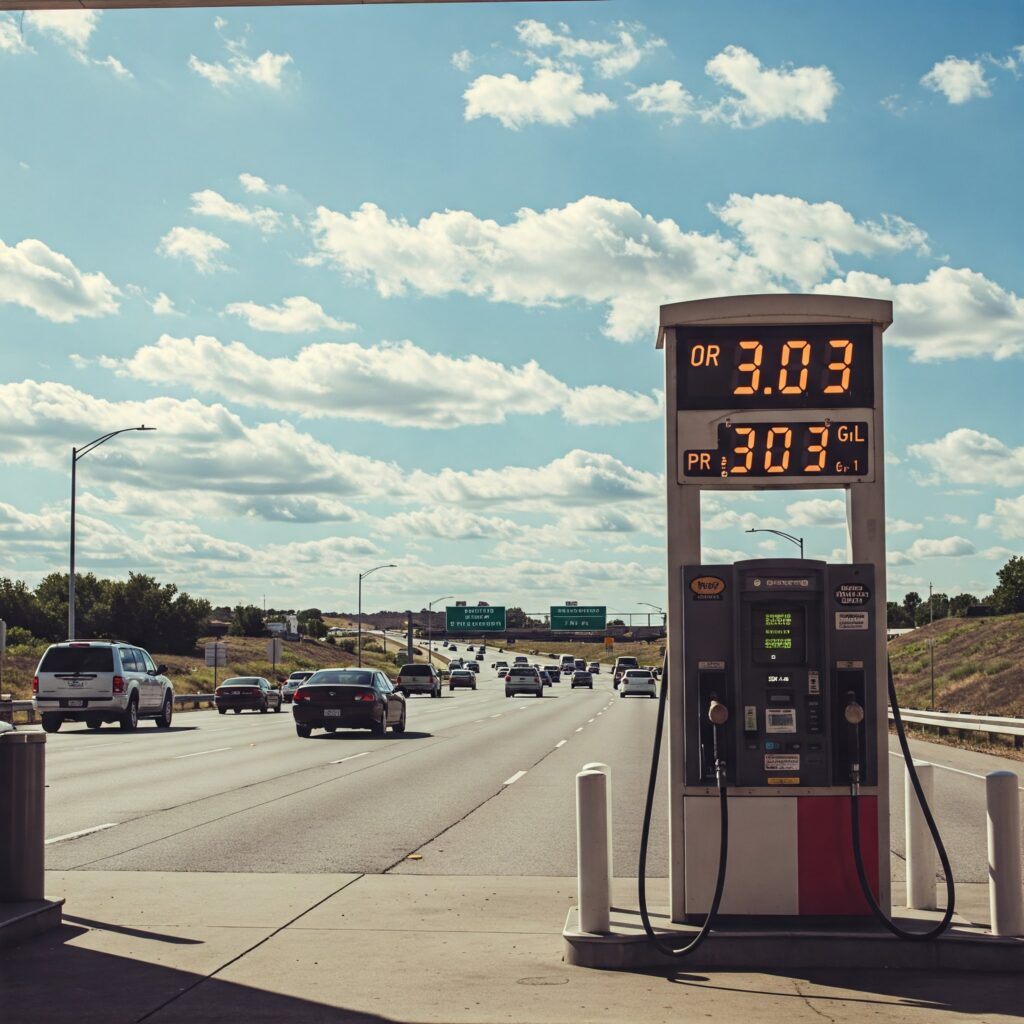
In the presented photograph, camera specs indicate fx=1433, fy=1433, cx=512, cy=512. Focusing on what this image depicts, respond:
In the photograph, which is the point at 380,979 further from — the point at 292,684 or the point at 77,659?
the point at 292,684

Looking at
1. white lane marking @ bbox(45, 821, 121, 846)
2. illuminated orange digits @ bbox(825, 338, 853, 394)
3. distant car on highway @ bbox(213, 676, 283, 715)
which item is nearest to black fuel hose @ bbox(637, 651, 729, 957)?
illuminated orange digits @ bbox(825, 338, 853, 394)

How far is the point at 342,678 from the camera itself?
31.2 m

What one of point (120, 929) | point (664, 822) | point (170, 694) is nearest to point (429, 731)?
point (170, 694)

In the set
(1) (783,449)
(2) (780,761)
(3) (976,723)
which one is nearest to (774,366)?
(1) (783,449)

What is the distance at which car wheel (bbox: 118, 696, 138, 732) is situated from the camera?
34.9m

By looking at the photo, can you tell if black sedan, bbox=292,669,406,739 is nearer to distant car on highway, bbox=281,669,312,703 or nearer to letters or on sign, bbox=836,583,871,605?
letters or on sign, bbox=836,583,871,605

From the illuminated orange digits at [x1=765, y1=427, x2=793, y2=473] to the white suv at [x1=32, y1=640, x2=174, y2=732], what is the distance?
26.4 meters

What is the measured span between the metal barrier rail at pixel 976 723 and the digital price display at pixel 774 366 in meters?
19.2

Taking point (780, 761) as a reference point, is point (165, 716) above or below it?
below

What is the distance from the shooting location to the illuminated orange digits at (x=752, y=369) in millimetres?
9250

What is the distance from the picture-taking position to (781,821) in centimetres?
864

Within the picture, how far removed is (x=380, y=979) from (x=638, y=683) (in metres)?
63.7

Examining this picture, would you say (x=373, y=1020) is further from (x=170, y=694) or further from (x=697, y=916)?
(x=170, y=694)

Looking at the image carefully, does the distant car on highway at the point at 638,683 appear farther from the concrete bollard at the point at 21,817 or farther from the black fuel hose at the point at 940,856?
the black fuel hose at the point at 940,856
